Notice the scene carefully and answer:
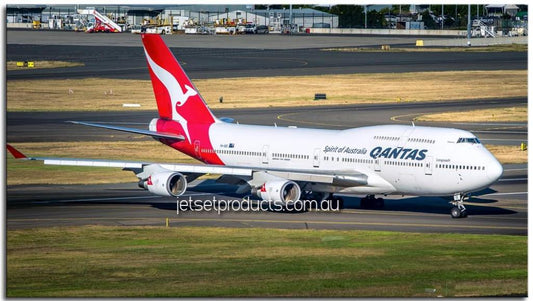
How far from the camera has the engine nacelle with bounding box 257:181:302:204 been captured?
67.2 m

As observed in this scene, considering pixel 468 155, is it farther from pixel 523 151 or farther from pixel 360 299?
pixel 523 151

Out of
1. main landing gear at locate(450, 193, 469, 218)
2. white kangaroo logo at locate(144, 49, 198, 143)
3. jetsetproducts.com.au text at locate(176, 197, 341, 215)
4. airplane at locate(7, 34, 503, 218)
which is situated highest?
white kangaroo logo at locate(144, 49, 198, 143)

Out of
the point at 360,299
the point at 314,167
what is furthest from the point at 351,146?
the point at 360,299

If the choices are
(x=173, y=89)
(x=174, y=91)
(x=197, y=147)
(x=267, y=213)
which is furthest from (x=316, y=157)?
(x=173, y=89)

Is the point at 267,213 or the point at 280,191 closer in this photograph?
the point at 280,191

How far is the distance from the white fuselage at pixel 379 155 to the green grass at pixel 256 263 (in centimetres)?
538

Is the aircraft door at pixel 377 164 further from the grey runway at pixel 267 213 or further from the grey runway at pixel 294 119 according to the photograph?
the grey runway at pixel 294 119

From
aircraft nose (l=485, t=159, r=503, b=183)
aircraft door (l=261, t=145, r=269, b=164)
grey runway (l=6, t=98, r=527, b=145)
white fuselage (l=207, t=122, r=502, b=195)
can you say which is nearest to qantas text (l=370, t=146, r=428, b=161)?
white fuselage (l=207, t=122, r=502, b=195)

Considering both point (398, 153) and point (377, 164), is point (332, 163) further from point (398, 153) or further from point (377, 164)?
point (398, 153)

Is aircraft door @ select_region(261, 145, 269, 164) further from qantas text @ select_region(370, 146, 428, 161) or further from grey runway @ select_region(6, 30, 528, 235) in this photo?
qantas text @ select_region(370, 146, 428, 161)

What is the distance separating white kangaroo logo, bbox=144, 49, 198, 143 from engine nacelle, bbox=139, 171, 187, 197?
1013 centimetres

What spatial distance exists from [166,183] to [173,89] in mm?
13105

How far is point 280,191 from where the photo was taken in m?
67.2

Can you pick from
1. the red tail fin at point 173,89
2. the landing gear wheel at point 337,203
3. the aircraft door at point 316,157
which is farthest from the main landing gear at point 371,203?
the red tail fin at point 173,89
